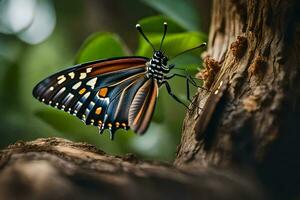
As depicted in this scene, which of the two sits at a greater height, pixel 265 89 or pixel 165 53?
pixel 165 53

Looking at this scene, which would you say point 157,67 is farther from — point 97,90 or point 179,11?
point 179,11

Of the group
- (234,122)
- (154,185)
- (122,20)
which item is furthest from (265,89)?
(122,20)

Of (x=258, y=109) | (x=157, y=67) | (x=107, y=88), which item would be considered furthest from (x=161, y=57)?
(x=258, y=109)

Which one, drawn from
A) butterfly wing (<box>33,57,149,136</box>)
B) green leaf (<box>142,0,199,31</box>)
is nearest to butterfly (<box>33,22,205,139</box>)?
butterfly wing (<box>33,57,149,136</box>)

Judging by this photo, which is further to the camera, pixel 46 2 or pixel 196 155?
pixel 46 2

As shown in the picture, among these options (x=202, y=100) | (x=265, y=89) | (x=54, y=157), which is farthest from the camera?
(x=202, y=100)

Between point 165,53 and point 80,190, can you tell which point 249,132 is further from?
point 165,53

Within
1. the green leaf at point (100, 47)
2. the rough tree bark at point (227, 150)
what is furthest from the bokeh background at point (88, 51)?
the rough tree bark at point (227, 150)

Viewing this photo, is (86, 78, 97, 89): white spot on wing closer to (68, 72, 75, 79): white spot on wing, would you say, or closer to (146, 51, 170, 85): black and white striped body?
(68, 72, 75, 79): white spot on wing
